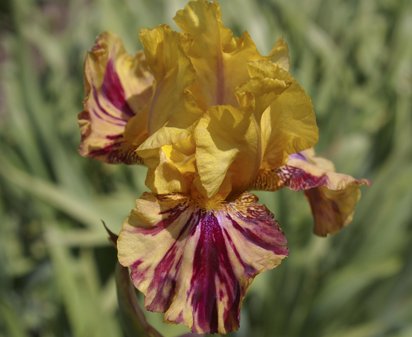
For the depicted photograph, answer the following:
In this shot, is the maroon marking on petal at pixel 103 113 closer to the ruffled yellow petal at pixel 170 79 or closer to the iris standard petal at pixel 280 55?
the ruffled yellow petal at pixel 170 79

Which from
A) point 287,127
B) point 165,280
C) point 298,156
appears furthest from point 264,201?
point 165,280

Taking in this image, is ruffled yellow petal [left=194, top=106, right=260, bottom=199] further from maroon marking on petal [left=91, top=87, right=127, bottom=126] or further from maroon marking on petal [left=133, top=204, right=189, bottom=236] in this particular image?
maroon marking on petal [left=91, top=87, right=127, bottom=126]

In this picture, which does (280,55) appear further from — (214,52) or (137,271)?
(137,271)

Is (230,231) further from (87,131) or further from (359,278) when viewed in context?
(359,278)

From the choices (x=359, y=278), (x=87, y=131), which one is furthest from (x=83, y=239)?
(x=87, y=131)

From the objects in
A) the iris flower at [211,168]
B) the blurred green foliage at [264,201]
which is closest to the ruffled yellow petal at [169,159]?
the iris flower at [211,168]

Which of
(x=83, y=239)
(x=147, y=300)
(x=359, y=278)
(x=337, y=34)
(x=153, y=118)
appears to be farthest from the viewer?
(x=337, y=34)
